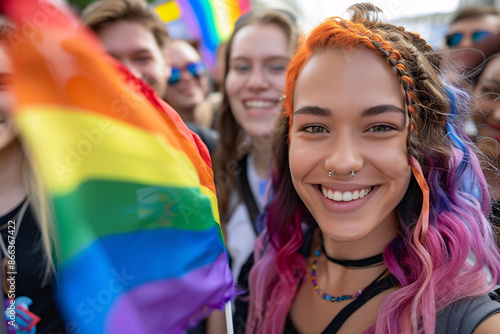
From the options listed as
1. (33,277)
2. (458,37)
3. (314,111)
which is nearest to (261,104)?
(314,111)

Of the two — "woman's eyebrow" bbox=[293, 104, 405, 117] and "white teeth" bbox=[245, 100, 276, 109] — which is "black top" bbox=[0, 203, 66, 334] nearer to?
"woman's eyebrow" bbox=[293, 104, 405, 117]

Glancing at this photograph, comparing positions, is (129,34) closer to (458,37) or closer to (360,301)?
(360,301)

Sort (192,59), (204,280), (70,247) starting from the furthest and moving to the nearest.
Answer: (192,59), (204,280), (70,247)

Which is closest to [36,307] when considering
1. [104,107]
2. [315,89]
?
[104,107]

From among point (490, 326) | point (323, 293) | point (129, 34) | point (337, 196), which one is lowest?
point (323, 293)

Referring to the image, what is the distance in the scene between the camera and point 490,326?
1341mm

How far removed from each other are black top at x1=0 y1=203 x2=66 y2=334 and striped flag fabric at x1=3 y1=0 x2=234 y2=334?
0.43 metres

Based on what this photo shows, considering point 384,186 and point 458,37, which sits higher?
point 458,37

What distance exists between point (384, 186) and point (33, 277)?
1287mm

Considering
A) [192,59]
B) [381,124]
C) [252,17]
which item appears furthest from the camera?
[192,59]

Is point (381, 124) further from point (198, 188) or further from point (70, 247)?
point (70, 247)

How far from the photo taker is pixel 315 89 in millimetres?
1603

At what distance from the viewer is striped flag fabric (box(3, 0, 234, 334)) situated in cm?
124

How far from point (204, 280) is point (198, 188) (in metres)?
0.29
